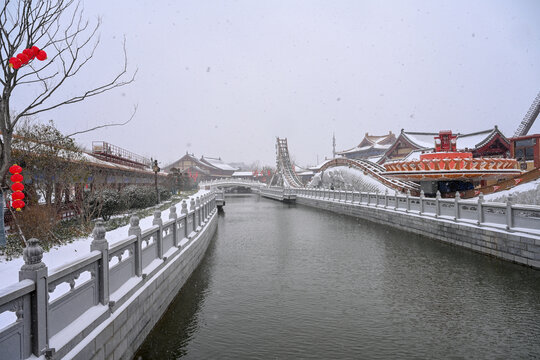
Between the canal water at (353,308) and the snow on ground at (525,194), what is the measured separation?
21.9 feet

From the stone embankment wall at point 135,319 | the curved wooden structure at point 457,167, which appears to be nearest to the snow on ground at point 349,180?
the curved wooden structure at point 457,167

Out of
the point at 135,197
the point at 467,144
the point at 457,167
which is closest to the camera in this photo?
the point at 457,167

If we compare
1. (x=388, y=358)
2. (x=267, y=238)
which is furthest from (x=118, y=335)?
(x=267, y=238)

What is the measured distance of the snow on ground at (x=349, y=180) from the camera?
32359 millimetres

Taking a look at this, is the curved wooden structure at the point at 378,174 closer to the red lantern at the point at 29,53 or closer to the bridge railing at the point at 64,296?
the bridge railing at the point at 64,296

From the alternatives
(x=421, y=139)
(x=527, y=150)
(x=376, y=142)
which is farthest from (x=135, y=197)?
(x=376, y=142)

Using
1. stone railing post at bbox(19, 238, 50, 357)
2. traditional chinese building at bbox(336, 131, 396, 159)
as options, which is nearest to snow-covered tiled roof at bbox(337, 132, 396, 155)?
traditional chinese building at bbox(336, 131, 396, 159)

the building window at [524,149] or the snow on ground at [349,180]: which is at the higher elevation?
the building window at [524,149]

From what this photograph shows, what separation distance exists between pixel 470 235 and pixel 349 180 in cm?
2573

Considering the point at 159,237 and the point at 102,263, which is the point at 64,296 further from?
the point at 159,237

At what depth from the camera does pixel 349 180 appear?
38062 millimetres

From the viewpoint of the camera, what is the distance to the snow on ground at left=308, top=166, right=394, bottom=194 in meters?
32.4

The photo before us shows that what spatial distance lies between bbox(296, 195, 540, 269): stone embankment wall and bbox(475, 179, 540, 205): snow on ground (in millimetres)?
4380

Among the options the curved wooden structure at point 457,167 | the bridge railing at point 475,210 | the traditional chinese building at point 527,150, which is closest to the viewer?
the bridge railing at point 475,210
